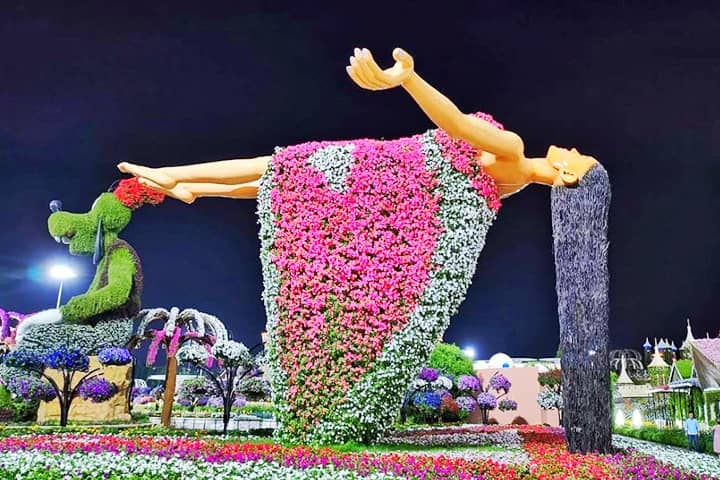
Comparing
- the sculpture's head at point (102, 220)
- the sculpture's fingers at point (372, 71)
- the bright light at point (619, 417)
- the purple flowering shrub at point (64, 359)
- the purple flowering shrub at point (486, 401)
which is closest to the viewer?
the sculpture's fingers at point (372, 71)

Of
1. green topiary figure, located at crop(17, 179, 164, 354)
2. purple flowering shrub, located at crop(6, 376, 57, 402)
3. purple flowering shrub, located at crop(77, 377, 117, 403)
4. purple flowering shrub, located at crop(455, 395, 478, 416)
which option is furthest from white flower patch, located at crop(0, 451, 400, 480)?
purple flowering shrub, located at crop(455, 395, 478, 416)

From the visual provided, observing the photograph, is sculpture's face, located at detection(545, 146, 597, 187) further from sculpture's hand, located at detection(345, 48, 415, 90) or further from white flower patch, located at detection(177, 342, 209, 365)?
white flower patch, located at detection(177, 342, 209, 365)

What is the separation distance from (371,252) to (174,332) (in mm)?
6802

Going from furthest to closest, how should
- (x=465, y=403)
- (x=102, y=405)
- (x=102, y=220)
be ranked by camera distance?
(x=465, y=403) → (x=102, y=220) → (x=102, y=405)

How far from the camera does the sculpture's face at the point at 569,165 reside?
8516 mm

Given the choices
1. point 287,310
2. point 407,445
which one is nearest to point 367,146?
point 287,310

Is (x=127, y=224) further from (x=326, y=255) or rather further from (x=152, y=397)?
(x=152, y=397)

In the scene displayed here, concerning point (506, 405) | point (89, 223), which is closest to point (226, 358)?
point (89, 223)

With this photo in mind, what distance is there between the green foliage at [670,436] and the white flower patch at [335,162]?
28.7 ft

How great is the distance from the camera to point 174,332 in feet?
44.1

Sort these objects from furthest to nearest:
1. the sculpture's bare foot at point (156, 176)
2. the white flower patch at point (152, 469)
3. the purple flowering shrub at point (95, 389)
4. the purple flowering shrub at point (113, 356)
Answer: the purple flowering shrub at point (113, 356), the purple flowering shrub at point (95, 389), the sculpture's bare foot at point (156, 176), the white flower patch at point (152, 469)

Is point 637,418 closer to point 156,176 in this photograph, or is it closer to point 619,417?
point 619,417

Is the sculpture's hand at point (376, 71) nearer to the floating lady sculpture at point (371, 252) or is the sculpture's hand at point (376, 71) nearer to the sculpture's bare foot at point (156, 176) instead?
the floating lady sculpture at point (371, 252)

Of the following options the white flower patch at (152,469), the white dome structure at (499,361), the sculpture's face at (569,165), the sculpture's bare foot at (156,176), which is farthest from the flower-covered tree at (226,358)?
the white dome structure at (499,361)
